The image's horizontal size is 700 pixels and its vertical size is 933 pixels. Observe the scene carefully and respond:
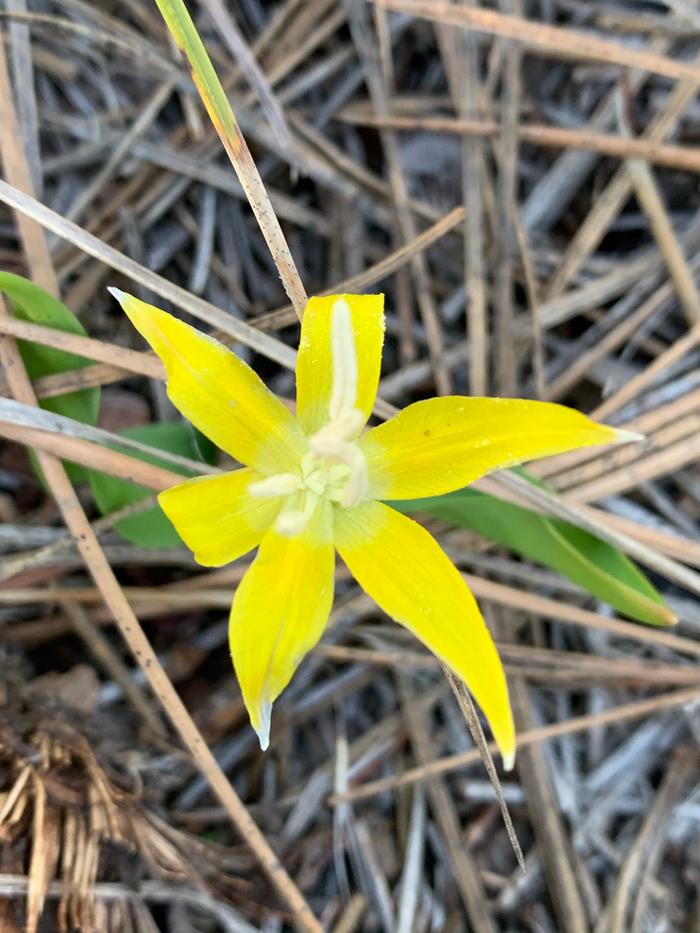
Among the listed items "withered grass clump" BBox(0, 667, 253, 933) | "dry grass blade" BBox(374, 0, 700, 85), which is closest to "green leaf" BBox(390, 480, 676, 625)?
"withered grass clump" BBox(0, 667, 253, 933)

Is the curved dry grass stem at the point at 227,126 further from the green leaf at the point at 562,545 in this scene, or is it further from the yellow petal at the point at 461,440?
the green leaf at the point at 562,545

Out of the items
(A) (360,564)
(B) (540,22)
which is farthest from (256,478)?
(B) (540,22)

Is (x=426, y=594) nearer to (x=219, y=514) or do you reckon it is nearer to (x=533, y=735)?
(x=219, y=514)

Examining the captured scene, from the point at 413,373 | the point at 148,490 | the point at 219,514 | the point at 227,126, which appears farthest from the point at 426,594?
the point at 413,373

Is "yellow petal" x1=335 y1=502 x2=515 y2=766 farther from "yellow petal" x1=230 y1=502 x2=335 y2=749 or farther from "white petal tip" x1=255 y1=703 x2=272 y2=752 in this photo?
"white petal tip" x1=255 y1=703 x2=272 y2=752

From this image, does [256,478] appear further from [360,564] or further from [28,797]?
[28,797]
